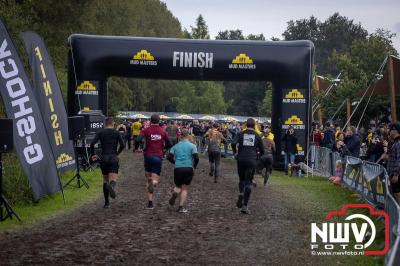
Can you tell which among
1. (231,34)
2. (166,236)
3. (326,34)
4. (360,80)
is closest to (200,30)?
(326,34)

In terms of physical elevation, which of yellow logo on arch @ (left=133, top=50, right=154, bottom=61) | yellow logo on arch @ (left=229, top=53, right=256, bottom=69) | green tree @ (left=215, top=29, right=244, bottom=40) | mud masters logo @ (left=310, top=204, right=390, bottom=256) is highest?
green tree @ (left=215, top=29, right=244, bottom=40)

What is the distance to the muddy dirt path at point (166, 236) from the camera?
9.28 meters

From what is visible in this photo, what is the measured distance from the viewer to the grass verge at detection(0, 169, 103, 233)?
12.3 meters

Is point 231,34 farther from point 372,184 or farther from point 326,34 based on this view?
point 372,184

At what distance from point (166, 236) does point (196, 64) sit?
14574 mm

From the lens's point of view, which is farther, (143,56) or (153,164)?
(143,56)

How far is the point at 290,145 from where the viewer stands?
80.1ft

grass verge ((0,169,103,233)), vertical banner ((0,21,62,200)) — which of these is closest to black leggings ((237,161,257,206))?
grass verge ((0,169,103,233))

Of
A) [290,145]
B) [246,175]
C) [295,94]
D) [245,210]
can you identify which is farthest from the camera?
[295,94]

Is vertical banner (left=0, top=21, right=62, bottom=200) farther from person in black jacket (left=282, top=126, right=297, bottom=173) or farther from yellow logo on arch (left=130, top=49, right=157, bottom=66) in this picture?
person in black jacket (left=282, top=126, right=297, bottom=173)

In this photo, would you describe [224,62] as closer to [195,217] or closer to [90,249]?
[195,217]

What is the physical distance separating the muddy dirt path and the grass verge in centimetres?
35

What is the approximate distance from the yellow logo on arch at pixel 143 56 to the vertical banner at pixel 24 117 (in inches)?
427

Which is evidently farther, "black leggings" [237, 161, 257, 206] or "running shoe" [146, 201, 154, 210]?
"running shoe" [146, 201, 154, 210]
